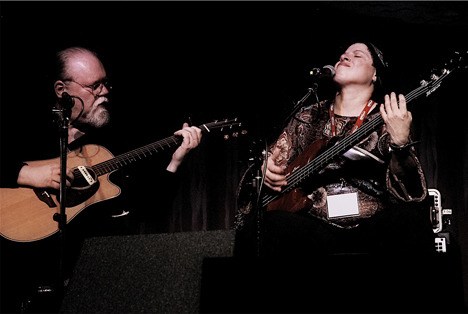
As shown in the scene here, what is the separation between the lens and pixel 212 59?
12.6 ft

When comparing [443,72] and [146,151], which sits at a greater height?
[443,72]

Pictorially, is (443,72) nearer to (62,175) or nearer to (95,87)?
(62,175)

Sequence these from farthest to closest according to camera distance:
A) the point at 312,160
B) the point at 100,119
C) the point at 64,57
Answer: the point at 64,57 < the point at 100,119 < the point at 312,160

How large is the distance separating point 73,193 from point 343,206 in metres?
1.58

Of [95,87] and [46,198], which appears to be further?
[95,87]

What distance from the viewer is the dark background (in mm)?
3604

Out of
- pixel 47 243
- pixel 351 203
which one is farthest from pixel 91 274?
pixel 351 203

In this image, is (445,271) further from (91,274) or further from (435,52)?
(435,52)

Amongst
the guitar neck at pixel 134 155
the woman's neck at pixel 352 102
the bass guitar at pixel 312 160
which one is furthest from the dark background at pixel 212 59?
the bass guitar at pixel 312 160

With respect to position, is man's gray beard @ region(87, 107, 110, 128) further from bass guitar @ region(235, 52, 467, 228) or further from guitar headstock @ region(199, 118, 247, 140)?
bass guitar @ region(235, 52, 467, 228)

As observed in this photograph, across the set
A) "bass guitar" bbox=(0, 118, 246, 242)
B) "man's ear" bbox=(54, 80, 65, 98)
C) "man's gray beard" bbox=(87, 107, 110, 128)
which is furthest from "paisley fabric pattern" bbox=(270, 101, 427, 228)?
"man's ear" bbox=(54, 80, 65, 98)

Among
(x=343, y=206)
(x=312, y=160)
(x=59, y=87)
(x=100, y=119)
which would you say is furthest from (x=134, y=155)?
(x=343, y=206)

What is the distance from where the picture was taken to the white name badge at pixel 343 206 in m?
2.66

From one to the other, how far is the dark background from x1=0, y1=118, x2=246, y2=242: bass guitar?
30 cm
